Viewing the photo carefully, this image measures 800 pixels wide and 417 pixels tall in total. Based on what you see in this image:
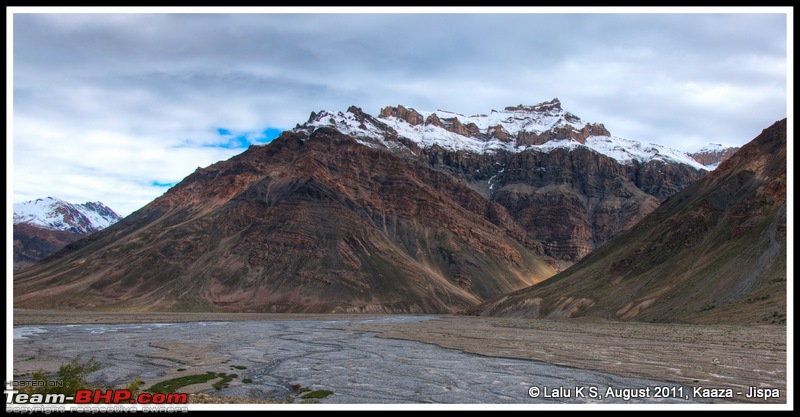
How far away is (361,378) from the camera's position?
113ft

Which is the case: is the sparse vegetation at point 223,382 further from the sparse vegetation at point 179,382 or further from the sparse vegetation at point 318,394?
the sparse vegetation at point 318,394

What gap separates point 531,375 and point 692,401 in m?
11.2

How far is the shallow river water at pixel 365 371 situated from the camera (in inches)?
1126

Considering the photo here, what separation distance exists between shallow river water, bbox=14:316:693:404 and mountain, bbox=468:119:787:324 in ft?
159

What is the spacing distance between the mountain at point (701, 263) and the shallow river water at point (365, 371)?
48.6 m

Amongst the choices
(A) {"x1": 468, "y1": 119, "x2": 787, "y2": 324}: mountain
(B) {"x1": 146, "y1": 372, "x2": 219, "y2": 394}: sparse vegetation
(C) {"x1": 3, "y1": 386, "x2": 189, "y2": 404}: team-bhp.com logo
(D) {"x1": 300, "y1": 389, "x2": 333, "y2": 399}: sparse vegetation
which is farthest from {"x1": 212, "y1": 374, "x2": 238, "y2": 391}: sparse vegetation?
(A) {"x1": 468, "y1": 119, "x2": 787, "y2": 324}: mountain

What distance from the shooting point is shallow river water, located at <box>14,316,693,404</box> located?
93.8 feet

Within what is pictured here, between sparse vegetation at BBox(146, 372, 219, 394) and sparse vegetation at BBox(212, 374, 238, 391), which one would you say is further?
sparse vegetation at BBox(212, 374, 238, 391)

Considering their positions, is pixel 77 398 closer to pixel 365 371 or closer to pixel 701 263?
pixel 365 371

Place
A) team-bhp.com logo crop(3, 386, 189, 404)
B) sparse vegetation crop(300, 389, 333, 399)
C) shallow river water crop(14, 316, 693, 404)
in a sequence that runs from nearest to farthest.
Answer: team-bhp.com logo crop(3, 386, 189, 404) < sparse vegetation crop(300, 389, 333, 399) < shallow river water crop(14, 316, 693, 404)

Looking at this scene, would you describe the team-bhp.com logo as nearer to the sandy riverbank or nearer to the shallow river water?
the shallow river water

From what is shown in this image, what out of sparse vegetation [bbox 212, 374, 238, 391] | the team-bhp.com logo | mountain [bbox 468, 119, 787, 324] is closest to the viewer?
the team-bhp.com logo

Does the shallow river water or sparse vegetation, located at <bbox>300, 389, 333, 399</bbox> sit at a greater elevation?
sparse vegetation, located at <bbox>300, 389, 333, 399</bbox>
